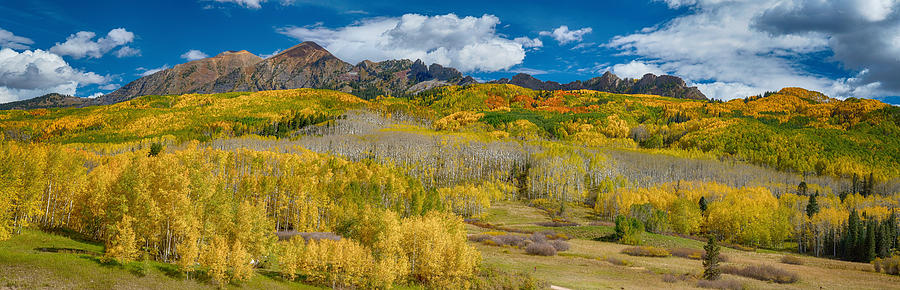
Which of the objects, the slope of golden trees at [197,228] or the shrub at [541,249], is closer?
the slope of golden trees at [197,228]

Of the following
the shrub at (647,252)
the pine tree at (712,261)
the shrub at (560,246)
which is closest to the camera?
the pine tree at (712,261)

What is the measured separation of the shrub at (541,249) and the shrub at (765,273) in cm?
2544

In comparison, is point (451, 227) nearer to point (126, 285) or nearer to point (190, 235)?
point (190, 235)

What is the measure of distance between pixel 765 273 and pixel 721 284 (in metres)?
13.5

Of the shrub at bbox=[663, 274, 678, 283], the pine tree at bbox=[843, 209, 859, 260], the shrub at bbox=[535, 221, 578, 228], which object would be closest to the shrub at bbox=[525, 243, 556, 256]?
the shrub at bbox=[663, 274, 678, 283]

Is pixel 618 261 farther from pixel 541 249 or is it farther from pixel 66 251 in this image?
pixel 66 251

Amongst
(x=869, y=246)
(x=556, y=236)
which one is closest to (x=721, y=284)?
(x=556, y=236)

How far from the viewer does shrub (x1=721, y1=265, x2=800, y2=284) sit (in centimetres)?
6099

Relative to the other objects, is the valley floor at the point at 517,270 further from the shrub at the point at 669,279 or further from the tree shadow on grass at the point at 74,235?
the tree shadow on grass at the point at 74,235

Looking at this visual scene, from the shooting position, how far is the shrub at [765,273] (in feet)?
200

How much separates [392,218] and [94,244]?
37456mm

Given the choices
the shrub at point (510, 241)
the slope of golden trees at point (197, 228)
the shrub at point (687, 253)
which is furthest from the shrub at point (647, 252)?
the slope of golden trees at point (197, 228)

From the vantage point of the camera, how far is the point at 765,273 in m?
63.2

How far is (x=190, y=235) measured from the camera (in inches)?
1937
